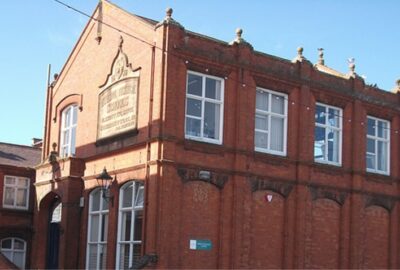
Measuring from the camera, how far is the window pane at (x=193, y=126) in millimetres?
22658

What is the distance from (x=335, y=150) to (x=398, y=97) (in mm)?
4556

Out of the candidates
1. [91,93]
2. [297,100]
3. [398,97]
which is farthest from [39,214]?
[398,97]

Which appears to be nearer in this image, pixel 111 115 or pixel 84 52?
pixel 111 115

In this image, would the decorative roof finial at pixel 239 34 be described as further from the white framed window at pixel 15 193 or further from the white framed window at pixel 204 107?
the white framed window at pixel 15 193

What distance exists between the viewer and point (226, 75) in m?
23.4

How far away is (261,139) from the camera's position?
24.3 m

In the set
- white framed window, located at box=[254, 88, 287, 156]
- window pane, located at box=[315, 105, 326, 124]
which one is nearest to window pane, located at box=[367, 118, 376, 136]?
window pane, located at box=[315, 105, 326, 124]

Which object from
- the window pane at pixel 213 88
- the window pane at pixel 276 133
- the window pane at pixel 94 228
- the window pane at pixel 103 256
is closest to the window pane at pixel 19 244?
the window pane at pixel 94 228

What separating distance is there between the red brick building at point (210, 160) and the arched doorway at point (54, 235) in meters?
0.06

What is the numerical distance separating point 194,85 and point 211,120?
Answer: 51.5 inches

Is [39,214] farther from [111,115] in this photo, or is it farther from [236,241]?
[236,241]

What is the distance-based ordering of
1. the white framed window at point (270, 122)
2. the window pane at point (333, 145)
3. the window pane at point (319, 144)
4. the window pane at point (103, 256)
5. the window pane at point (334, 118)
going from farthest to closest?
the window pane at point (334, 118) → the window pane at point (333, 145) → the window pane at point (319, 144) → the white framed window at point (270, 122) → the window pane at point (103, 256)

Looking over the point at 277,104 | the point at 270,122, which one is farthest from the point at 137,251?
the point at 277,104

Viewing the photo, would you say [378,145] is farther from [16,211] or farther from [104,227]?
[16,211]
